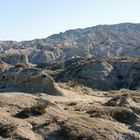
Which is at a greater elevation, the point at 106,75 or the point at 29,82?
the point at 29,82

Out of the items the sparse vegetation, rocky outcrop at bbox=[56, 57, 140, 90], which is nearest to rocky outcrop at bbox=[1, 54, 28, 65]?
rocky outcrop at bbox=[56, 57, 140, 90]

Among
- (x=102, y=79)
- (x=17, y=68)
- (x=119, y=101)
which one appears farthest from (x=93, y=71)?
(x=119, y=101)

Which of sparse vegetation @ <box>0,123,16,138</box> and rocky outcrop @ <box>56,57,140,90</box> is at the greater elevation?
sparse vegetation @ <box>0,123,16,138</box>

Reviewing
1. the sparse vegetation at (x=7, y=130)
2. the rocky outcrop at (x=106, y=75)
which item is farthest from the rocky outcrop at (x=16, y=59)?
the sparse vegetation at (x=7, y=130)

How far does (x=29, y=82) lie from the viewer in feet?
120

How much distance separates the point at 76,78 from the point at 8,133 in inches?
2102

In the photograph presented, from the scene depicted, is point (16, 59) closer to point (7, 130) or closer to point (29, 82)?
point (29, 82)

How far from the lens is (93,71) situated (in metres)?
71.2

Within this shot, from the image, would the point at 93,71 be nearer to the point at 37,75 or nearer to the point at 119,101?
the point at 37,75

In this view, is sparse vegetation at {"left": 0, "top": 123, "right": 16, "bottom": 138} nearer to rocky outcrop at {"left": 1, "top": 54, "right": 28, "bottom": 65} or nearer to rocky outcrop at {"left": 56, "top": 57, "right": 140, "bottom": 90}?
rocky outcrop at {"left": 56, "top": 57, "right": 140, "bottom": 90}

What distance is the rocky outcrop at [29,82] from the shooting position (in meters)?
35.9

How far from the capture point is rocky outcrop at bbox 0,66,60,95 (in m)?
35.9

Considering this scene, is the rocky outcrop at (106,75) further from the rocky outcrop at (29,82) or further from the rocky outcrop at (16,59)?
the rocky outcrop at (16,59)

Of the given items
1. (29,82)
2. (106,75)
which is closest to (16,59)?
(106,75)
